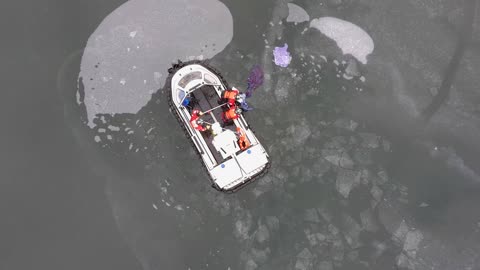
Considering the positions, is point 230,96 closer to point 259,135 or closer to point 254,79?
point 254,79

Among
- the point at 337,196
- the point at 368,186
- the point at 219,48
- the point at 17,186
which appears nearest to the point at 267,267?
the point at 337,196

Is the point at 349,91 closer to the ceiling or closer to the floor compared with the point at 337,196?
closer to the ceiling

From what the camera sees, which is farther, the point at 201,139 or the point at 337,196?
the point at 337,196

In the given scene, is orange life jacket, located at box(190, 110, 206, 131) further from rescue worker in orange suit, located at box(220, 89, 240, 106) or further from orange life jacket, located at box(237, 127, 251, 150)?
orange life jacket, located at box(237, 127, 251, 150)

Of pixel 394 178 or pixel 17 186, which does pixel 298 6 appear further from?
pixel 17 186

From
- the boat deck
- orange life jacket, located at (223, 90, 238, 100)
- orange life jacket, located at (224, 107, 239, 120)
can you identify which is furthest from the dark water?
orange life jacket, located at (223, 90, 238, 100)

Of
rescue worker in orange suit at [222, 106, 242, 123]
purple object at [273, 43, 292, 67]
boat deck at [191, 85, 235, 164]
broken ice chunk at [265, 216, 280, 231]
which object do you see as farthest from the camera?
purple object at [273, 43, 292, 67]

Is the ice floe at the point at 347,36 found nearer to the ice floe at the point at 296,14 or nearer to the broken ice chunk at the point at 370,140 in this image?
the ice floe at the point at 296,14

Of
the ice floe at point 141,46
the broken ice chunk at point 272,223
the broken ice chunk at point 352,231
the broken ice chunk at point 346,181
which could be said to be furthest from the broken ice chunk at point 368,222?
the ice floe at point 141,46
